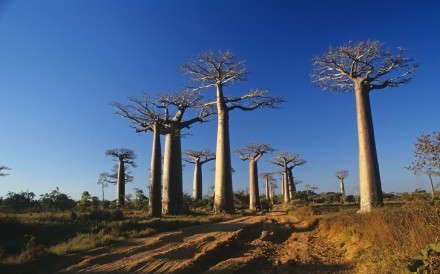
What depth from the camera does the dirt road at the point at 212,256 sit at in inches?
261

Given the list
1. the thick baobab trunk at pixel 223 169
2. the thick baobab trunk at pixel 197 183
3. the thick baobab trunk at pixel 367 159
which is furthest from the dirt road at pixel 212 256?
the thick baobab trunk at pixel 197 183

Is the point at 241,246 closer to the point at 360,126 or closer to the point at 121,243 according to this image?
the point at 121,243

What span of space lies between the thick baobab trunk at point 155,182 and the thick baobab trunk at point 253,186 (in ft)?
48.3

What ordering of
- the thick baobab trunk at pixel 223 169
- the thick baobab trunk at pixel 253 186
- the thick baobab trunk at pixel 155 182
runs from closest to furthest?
the thick baobab trunk at pixel 155 182 → the thick baobab trunk at pixel 223 169 → the thick baobab trunk at pixel 253 186

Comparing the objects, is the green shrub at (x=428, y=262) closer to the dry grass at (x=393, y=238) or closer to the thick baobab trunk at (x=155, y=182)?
the dry grass at (x=393, y=238)

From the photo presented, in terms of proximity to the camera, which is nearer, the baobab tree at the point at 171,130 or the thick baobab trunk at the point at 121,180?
the baobab tree at the point at 171,130

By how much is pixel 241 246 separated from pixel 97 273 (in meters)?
3.98

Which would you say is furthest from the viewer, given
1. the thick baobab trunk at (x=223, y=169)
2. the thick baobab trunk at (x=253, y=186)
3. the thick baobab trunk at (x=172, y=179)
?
the thick baobab trunk at (x=253, y=186)

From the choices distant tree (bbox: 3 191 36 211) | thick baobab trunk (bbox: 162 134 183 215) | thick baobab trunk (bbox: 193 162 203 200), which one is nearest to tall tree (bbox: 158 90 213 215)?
thick baobab trunk (bbox: 162 134 183 215)

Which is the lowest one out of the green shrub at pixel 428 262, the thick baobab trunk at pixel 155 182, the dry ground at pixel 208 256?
the dry ground at pixel 208 256

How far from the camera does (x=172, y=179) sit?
2188cm

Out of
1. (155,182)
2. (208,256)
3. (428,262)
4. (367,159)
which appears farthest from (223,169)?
(428,262)

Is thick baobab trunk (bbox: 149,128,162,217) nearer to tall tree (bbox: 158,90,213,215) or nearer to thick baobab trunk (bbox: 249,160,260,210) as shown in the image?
tall tree (bbox: 158,90,213,215)

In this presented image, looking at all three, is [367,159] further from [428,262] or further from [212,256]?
[428,262]
